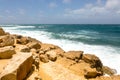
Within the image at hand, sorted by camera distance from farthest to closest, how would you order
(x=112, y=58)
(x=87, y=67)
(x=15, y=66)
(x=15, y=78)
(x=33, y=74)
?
1. (x=112, y=58)
2. (x=87, y=67)
3. (x=33, y=74)
4. (x=15, y=66)
5. (x=15, y=78)

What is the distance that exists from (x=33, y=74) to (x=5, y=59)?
1.35 m

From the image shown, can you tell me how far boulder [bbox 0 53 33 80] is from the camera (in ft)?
19.5

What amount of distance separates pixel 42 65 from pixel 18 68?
3268 mm

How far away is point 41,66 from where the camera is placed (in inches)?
368

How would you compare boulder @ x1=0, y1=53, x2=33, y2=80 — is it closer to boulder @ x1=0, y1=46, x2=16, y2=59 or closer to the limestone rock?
boulder @ x1=0, y1=46, x2=16, y2=59

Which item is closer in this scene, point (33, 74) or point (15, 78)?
point (15, 78)

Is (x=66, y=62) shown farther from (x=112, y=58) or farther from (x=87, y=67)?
(x=112, y=58)

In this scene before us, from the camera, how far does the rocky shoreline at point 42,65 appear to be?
6.65 metres

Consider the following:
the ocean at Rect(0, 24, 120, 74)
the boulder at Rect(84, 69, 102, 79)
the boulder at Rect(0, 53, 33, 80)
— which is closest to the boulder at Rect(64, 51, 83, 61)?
the boulder at Rect(84, 69, 102, 79)

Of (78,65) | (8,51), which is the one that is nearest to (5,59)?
(8,51)

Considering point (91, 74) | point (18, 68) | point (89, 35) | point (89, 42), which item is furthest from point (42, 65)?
point (89, 35)

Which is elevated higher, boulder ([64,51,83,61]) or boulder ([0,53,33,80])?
boulder ([0,53,33,80])

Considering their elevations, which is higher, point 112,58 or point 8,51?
point 8,51

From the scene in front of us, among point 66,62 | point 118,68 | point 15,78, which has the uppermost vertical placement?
point 15,78
